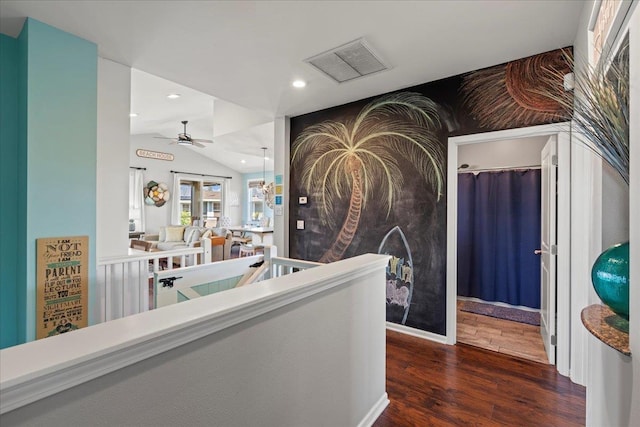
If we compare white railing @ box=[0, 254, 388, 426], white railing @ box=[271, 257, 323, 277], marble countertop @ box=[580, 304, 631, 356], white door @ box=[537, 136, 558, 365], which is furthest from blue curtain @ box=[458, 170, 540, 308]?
white railing @ box=[0, 254, 388, 426]

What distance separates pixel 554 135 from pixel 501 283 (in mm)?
2195

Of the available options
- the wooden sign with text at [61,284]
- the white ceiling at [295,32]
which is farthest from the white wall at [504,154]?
the wooden sign with text at [61,284]

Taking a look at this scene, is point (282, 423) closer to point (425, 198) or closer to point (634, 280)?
point (634, 280)

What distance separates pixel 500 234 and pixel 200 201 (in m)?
8.17

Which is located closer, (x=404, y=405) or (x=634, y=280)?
(x=634, y=280)

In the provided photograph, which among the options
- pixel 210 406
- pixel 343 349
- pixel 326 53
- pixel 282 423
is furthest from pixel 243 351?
pixel 326 53

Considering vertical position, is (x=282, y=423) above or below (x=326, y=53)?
below

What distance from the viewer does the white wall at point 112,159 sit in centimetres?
254

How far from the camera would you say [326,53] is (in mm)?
2443

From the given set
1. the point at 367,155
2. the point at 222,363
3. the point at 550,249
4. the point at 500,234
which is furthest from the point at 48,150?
the point at 500,234

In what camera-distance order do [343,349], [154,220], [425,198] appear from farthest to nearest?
[154,220] → [425,198] → [343,349]

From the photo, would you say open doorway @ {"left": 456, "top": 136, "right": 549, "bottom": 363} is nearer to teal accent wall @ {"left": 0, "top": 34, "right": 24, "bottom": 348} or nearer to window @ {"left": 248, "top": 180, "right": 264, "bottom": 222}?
teal accent wall @ {"left": 0, "top": 34, "right": 24, "bottom": 348}

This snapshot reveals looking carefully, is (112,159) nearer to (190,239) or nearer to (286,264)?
(286,264)

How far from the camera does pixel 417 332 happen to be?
9.94 feet
